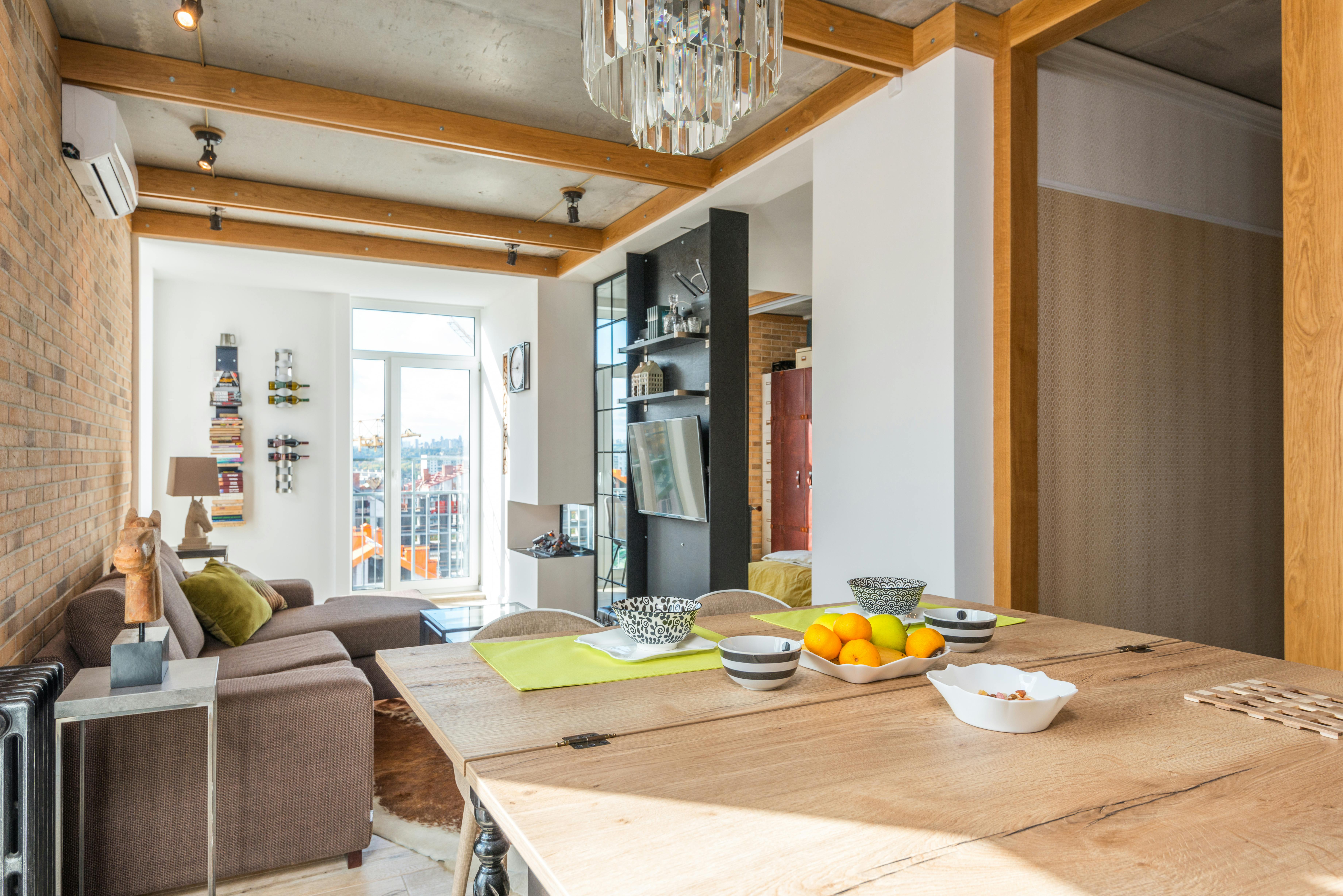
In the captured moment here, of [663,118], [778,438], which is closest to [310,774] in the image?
[663,118]

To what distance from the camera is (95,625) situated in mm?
2381

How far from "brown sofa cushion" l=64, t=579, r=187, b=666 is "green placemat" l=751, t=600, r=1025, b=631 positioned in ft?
5.87

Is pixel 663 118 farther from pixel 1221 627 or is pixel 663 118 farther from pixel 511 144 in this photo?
pixel 1221 627

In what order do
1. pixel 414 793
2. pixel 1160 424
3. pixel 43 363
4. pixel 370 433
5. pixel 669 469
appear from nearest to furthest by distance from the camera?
pixel 43 363, pixel 414 793, pixel 1160 424, pixel 669 469, pixel 370 433

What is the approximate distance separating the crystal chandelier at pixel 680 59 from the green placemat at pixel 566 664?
1064mm

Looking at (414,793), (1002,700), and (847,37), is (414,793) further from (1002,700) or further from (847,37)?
(847,37)

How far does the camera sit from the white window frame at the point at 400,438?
714 centimetres

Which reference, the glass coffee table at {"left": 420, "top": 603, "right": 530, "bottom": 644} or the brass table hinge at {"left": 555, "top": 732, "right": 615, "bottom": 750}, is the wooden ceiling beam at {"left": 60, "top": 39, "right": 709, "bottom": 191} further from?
the brass table hinge at {"left": 555, "top": 732, "right": 615, "bottom": 750}

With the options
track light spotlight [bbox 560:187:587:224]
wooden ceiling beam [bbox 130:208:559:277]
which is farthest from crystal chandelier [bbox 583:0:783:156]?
wooden ceiling beam [bbox 130:208:559:277]

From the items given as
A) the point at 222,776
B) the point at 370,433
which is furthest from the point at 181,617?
the point at 370,433

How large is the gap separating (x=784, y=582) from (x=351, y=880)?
3.04 m

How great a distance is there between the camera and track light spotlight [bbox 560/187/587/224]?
15.1 ft

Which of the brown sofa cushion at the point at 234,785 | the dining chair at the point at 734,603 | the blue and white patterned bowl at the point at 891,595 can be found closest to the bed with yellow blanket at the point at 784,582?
the dining chair at the point at 734,603

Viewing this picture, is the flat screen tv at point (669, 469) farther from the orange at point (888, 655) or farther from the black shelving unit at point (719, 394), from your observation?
the orange at point (888, 655)
